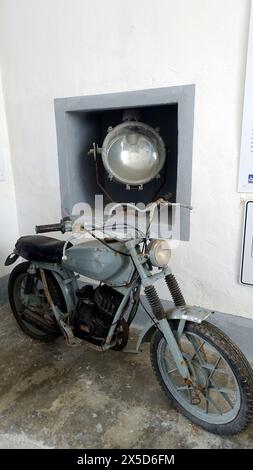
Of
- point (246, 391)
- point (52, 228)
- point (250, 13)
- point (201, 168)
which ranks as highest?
point (250, 13)

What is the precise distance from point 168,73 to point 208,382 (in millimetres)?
1635

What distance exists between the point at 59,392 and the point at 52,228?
90 cm

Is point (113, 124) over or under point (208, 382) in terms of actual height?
over

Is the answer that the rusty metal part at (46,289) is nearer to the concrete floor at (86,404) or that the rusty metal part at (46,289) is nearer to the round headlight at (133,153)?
the concrete floor at (86,404)

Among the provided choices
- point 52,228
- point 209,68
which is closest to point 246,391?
point 52,228

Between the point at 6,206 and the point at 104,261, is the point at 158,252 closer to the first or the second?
the point at 104,261

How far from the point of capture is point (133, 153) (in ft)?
7.08

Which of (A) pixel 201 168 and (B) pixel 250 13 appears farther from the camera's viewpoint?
(A) pixel 201 168

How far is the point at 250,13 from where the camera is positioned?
1497 millimetres

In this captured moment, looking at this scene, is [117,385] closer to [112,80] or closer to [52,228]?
[52,228]

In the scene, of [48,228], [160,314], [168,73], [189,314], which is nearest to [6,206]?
[48,228]

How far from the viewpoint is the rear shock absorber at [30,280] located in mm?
1973

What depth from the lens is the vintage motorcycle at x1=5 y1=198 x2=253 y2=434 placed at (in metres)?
1.36

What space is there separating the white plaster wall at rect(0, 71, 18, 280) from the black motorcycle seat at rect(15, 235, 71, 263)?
0.65 metres
